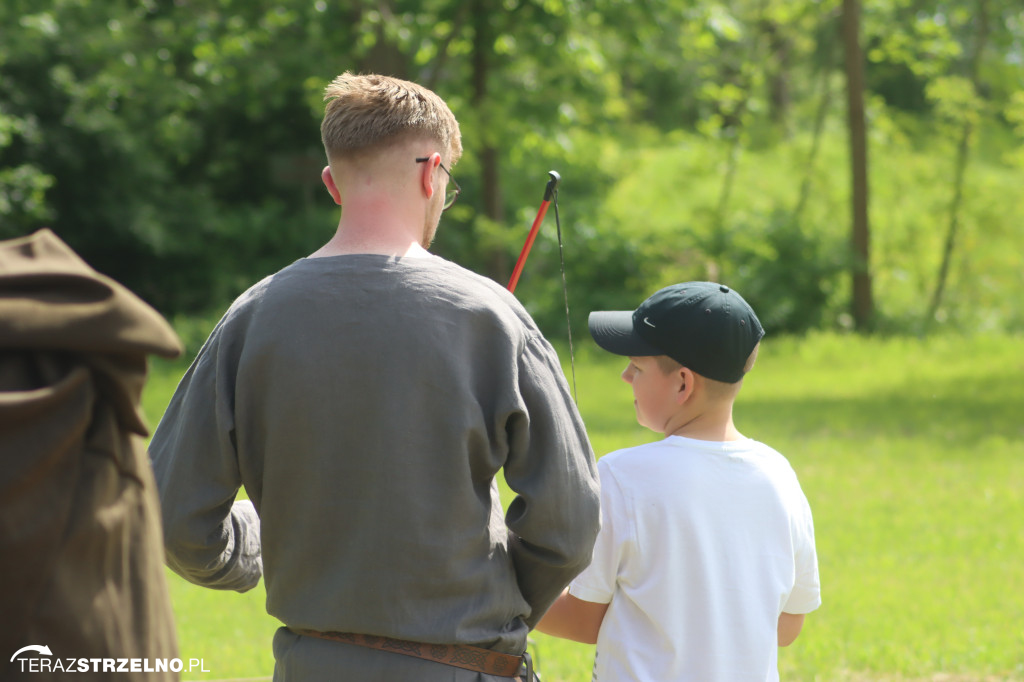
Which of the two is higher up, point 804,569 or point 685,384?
point 685,384

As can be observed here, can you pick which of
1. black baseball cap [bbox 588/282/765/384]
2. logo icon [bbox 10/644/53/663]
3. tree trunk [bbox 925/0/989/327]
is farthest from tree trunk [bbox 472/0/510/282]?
logo icon [bbox 10/644/53/663]

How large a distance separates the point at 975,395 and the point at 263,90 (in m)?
11.1

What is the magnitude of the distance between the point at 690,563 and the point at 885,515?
18.6 feet

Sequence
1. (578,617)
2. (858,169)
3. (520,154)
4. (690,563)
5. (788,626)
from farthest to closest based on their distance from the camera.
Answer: (858,169) < (520,154) < (788,626) < (578,617) < (690,563)

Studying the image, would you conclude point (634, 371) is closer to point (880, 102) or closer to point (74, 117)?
point (74, 117)

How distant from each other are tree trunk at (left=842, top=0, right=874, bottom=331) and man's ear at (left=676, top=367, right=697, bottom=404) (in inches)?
616

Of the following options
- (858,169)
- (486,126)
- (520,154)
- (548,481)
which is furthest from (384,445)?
(858,169)

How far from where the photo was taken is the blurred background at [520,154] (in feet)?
45.2

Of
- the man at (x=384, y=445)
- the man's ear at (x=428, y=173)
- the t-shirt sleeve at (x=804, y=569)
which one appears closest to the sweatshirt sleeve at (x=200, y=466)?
the man at (x=384, y=445)

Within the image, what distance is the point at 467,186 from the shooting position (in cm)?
2080

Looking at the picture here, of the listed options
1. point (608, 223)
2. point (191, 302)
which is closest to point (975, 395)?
point (608, 223)

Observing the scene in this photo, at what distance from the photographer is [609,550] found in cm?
221

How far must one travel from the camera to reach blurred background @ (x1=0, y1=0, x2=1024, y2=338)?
45.2 feet

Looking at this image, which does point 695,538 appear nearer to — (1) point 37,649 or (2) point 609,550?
(2) point 609,550
